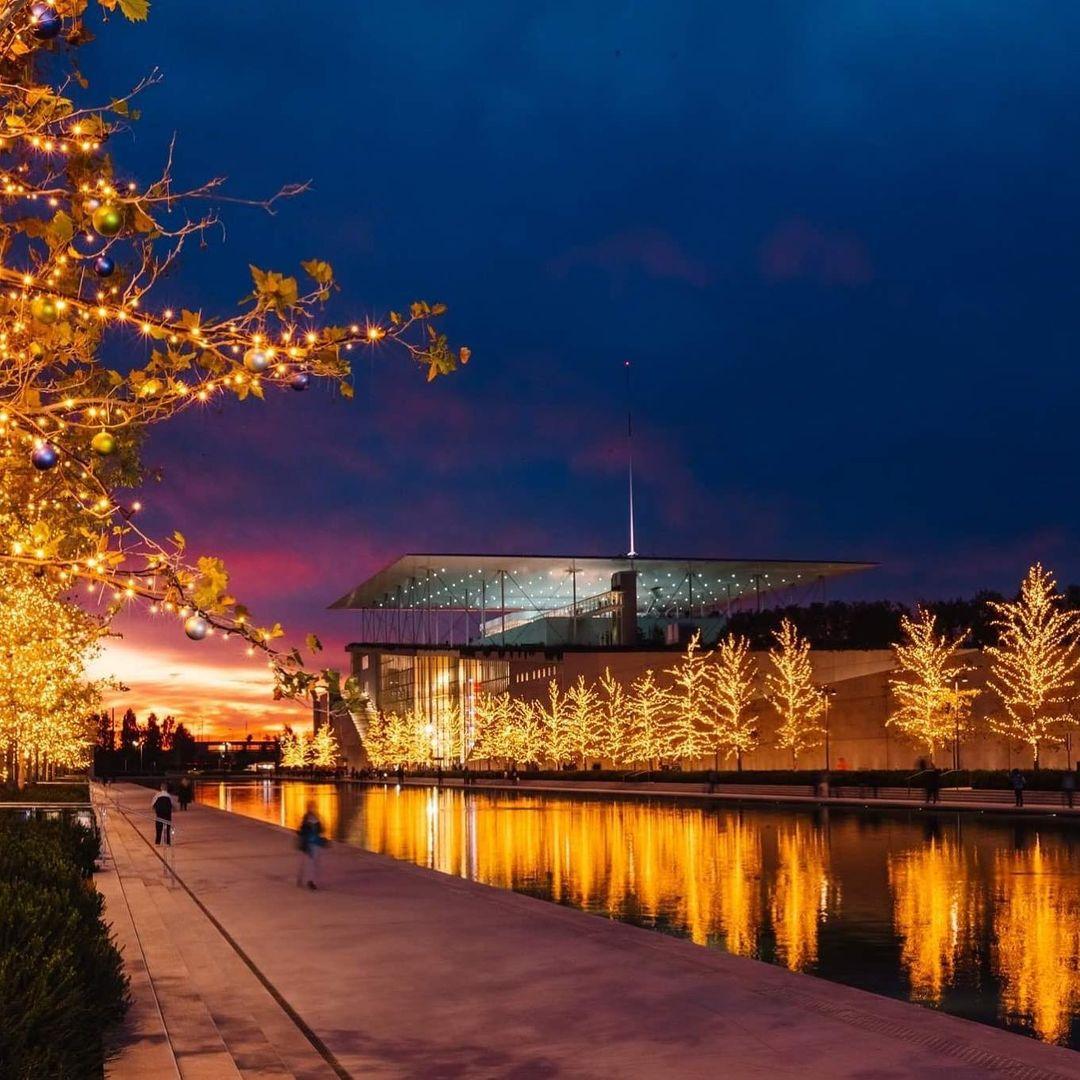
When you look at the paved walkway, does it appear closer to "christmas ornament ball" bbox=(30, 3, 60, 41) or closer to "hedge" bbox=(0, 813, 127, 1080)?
"hedge" bbox=(0, 813, 127, 1080)

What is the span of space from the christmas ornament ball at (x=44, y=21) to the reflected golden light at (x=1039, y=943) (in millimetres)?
10532

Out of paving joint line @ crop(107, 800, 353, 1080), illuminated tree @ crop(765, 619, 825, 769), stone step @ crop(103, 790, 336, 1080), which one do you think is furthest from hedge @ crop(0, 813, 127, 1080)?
illuminated tree @ crop(765, 619, 825, 769)

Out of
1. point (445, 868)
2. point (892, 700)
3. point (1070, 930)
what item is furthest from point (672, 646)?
point (1070, 930)

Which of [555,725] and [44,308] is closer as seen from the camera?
[44,308]

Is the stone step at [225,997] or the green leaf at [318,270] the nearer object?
the green leaf at [318,270]

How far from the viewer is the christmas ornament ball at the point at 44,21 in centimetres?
488

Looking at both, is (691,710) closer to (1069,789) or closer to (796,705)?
(796,705)

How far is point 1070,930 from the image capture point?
17281mm

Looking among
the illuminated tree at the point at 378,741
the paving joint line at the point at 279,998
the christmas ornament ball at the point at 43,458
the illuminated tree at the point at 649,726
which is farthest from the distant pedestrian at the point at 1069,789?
the illuminated tree at the point at 378,741

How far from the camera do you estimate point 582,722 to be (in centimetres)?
9381

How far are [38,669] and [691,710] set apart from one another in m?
54.2

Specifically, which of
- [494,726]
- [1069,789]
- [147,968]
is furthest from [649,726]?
[147,968]

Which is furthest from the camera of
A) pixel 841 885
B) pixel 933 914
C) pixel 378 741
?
pixel 378 741

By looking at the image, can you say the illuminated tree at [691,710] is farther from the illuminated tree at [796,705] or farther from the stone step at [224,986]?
the stone step at [224,986]
